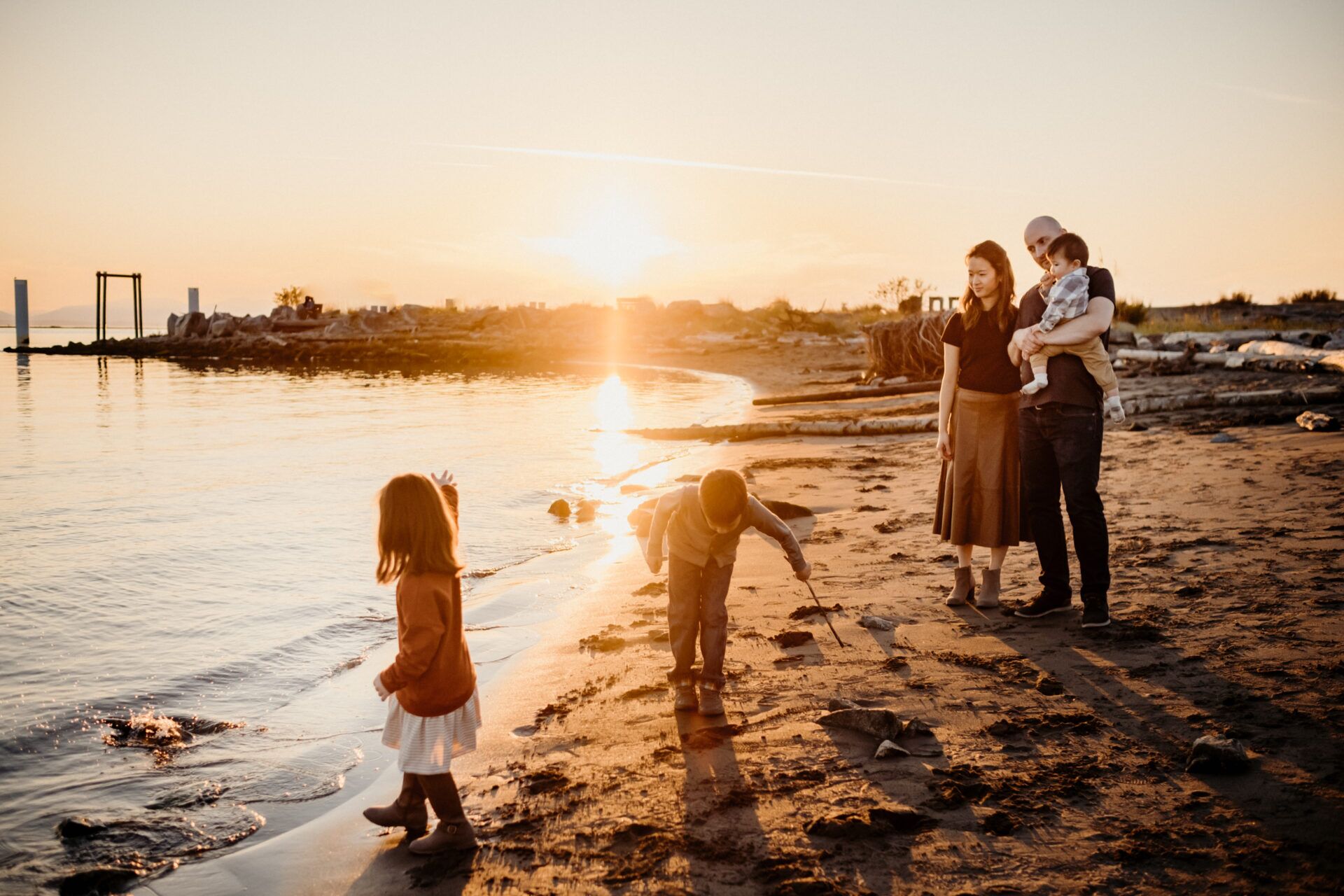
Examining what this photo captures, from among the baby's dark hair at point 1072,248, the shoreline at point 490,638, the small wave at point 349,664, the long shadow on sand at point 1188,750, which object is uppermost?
the baby's dark hair at point 1072,248

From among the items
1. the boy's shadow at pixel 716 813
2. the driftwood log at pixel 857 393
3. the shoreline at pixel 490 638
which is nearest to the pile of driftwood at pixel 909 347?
the driftwood log at pixel 857 393

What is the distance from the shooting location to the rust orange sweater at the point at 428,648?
11.2ft

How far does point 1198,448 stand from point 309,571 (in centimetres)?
914

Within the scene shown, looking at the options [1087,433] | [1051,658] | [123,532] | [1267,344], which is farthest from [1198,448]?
[123,532]

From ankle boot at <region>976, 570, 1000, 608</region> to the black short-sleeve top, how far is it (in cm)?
115

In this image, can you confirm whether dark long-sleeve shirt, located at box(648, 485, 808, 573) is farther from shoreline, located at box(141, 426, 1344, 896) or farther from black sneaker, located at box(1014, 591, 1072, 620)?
black sneaker, located at box(1014, 591, 1072, 620)

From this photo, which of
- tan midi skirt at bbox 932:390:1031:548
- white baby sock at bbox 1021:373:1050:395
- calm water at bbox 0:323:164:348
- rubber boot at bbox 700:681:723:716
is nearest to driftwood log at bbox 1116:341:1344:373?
tan midi skirt at bbox 932:390:1031:548

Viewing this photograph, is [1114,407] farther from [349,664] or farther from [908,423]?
[908,423]

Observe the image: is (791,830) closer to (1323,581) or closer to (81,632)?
(1323,581)

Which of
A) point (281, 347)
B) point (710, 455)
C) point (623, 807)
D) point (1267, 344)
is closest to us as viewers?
point (623, 807)

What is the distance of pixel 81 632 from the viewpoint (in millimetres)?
6805

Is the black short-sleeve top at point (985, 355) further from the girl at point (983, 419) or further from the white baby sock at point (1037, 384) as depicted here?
the white baby sock at point (1037, 384)

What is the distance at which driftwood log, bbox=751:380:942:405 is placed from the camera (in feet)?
69.8

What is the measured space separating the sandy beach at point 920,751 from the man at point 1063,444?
24cm
